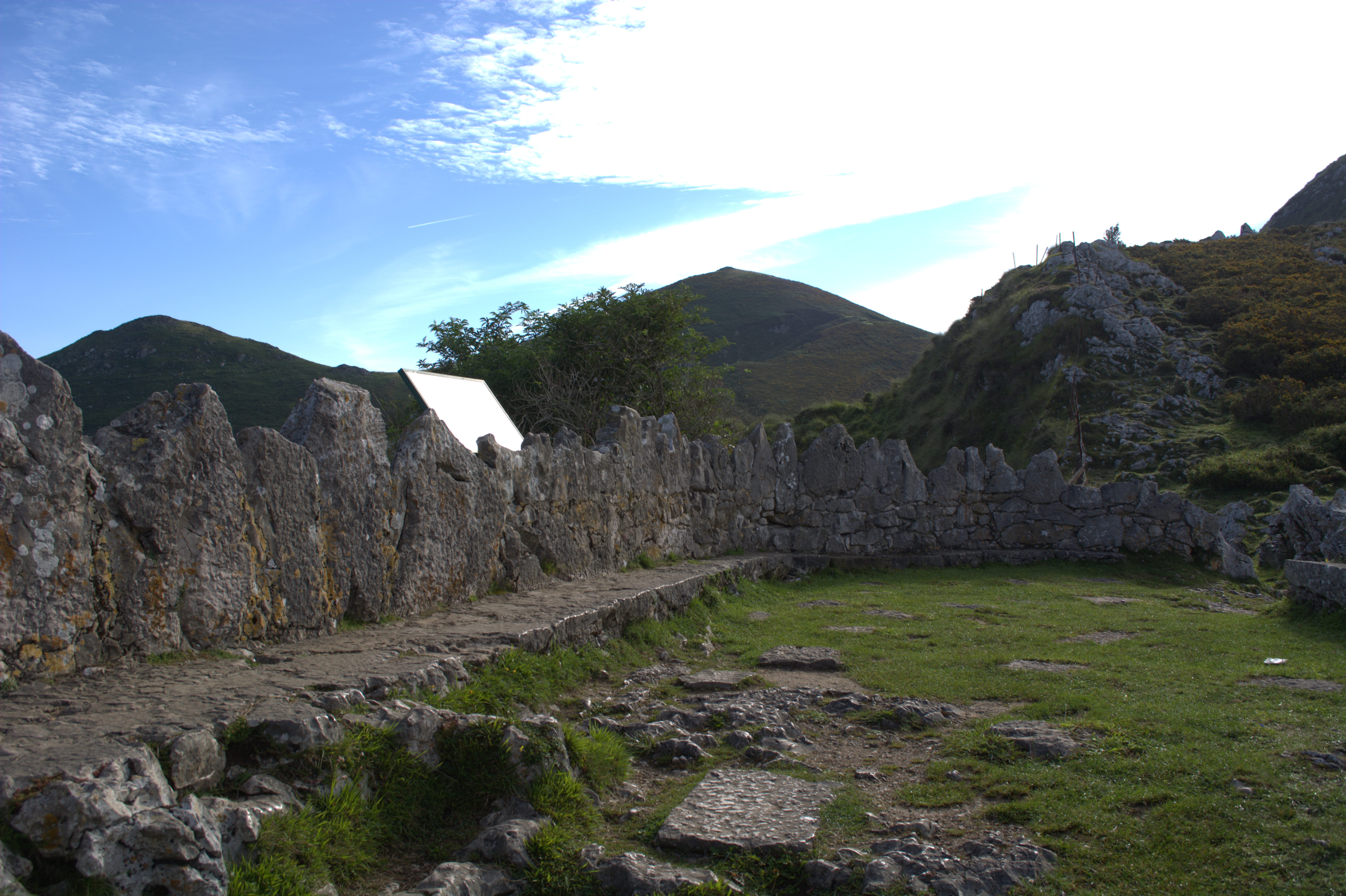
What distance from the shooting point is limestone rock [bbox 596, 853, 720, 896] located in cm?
288

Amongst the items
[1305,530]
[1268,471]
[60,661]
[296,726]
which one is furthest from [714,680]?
[1268,471]

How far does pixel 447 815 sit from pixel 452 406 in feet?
17.4

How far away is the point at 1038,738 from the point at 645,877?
2.40 meters

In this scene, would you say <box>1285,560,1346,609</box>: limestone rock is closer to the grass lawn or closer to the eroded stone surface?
the grass lawn

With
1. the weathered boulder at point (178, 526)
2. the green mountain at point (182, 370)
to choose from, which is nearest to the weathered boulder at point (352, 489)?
the weathered boulder at point (178, 526)

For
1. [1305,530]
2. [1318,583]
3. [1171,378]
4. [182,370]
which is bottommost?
[1305,530]

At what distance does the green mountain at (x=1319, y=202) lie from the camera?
5444 cm

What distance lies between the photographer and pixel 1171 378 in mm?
27094

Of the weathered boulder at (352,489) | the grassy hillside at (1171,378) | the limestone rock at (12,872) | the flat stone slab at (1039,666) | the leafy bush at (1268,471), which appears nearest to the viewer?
the limestone rock at (12,872)

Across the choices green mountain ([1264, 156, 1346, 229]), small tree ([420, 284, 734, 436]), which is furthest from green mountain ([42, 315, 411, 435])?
green mountain ([1264, 156, 1346, 229])

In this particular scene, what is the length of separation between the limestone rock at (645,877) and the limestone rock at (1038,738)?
79.9 inches

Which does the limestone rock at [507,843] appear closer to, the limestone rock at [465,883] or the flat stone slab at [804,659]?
the limestone rock at [465,883]

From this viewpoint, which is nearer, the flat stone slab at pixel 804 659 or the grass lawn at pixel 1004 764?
the grass lawn at pixel 1004 764

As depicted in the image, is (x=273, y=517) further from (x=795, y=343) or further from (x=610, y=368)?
(x=795, y=343)
